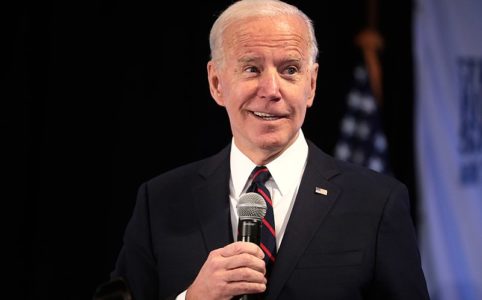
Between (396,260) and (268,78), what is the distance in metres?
0.53

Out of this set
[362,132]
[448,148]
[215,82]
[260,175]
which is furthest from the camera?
[448,148]

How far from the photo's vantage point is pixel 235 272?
1.37m

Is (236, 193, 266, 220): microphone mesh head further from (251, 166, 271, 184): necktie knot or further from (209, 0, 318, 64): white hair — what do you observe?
(209, 0, 318, 64): white hair

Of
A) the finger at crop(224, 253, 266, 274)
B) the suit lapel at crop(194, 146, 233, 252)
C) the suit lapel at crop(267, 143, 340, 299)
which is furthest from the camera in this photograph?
the suit lapel at crop(194, 146, 233, 252)

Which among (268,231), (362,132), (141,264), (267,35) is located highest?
(267,35)

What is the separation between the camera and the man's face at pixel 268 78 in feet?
5.35

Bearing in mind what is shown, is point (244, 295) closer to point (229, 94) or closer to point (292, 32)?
point (229, 94)

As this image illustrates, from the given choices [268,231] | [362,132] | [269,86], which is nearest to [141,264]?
[268,231]

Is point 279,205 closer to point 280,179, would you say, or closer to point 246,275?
point 280,179

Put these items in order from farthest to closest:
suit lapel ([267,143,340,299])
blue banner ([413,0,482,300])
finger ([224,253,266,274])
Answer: blue banner ([413,0,482,300]), suit lapel ([267,143,340,299]), finger ([224,253,266,274])

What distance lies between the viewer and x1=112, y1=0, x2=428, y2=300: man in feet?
5.21

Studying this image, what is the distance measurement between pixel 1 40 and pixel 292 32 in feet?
6.06

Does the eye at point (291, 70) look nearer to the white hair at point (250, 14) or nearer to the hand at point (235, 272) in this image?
the white hair at point (250, 14)

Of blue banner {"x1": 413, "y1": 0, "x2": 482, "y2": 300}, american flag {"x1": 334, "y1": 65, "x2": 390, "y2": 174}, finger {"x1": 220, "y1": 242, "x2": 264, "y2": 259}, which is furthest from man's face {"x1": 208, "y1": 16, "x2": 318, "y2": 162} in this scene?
blue banner {"x1": 413, "y1": 0, "x2": 482, "y2": 300}
